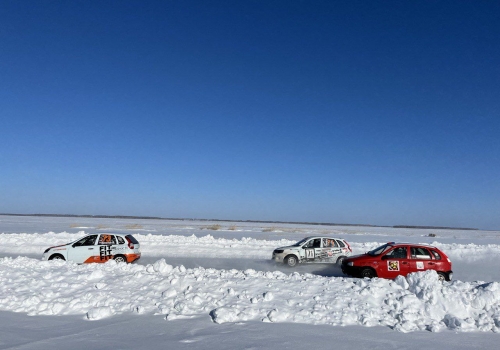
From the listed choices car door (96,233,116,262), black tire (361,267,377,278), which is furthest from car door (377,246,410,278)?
car door (96,233,116,262)

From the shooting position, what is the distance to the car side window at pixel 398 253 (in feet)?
38.1

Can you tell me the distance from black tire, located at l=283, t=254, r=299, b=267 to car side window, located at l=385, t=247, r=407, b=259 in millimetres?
4510

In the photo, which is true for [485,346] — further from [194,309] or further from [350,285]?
[194,309]

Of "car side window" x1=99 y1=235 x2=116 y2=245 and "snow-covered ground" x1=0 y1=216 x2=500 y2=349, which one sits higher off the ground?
"car side window" x1=99 y1=235 x2=116 y2=245

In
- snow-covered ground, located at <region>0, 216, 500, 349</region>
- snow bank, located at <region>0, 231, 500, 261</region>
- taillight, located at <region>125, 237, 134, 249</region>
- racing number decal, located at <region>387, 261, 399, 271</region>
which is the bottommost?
snow bank, located at <region>0, 231, 500, 261</region>

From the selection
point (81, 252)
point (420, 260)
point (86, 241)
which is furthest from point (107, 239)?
point (420, 260)

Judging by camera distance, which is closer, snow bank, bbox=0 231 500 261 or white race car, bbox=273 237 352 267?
white race car, bbox=273 237 352 267

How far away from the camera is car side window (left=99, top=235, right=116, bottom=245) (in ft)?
45.5

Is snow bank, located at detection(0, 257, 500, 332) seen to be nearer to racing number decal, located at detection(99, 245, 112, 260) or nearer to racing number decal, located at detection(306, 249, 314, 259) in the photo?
racing number decal, located at detection(99, 245, 112, 260)

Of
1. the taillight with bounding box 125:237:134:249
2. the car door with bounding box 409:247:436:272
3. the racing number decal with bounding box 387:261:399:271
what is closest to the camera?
the car door with bounding box 409:247:436:272

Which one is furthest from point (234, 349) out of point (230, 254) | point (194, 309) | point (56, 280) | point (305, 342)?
point (230, 254)

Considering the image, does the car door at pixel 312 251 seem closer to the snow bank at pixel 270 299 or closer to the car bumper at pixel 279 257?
the car bumper at pixel 279 257

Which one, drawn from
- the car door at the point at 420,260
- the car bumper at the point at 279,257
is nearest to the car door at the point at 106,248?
the car bumper at the point at 279,257

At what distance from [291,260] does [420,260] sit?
213 inches
